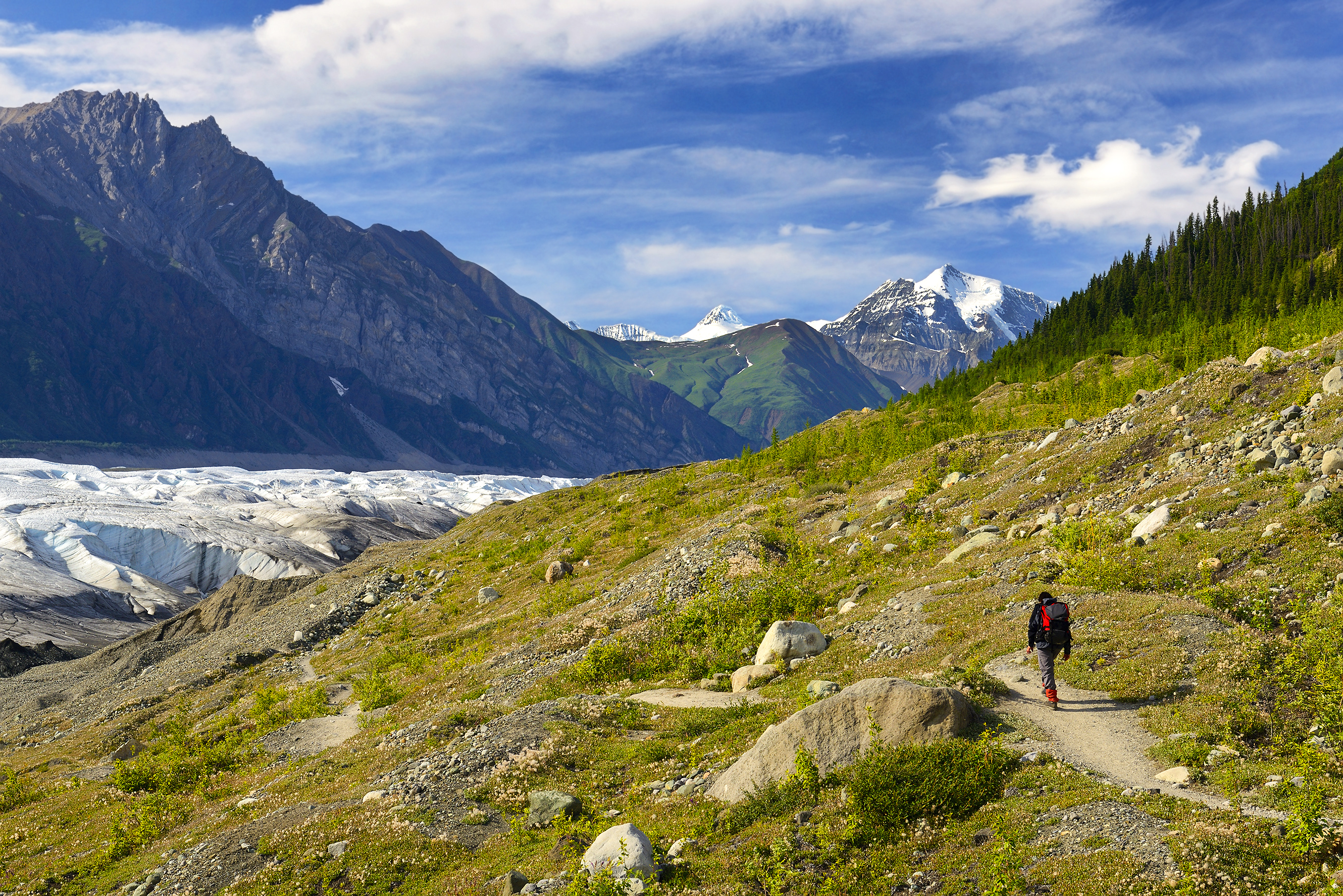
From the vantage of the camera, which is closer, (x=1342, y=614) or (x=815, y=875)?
(x=815, y=875)

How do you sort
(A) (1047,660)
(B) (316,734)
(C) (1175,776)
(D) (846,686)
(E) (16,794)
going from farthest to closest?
(B) (316,734)
(E) (16,794)
(D) (846,686)
(A) (1047,660)
(C) (1175,776)

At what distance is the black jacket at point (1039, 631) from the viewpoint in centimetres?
1555

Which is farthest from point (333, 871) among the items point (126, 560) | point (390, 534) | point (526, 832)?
point (390, 534)

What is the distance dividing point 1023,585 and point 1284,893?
13.8m

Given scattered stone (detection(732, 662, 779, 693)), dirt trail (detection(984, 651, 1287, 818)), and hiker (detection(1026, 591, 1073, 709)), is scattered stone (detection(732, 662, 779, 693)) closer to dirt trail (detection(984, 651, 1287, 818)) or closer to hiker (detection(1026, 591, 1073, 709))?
dirt trail (detection(984, 651, 1287, 818))

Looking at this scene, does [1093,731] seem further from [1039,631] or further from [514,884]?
[514,884]

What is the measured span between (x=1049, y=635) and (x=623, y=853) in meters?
9.25

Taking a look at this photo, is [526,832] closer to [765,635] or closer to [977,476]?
[765,635]

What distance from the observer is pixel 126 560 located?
10719 centimetres

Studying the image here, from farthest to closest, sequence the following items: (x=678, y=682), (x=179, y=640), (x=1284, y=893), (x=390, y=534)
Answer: (x=390, y=534), (x=179, y=640), (x=678, y=682), (x=1284, y=893)

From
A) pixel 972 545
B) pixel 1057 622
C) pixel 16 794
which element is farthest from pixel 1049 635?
pixel 16 794

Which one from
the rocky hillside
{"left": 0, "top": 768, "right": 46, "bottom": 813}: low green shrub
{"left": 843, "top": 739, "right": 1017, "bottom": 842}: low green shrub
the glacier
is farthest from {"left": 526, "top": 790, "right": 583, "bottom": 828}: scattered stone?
the glacier

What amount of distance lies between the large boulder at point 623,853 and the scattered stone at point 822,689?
6.31 m

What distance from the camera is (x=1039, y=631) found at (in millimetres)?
15656
